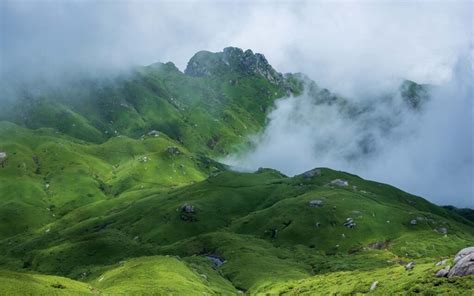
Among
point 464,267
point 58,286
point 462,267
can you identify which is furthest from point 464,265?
point 58,286

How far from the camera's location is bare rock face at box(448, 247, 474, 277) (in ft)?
344

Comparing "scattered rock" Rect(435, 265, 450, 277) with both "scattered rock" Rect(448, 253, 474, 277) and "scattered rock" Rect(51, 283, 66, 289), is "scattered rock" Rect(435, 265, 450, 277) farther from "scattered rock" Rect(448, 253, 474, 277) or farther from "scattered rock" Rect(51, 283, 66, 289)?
"scattered rock" Rect(51, 283, 66, 289)

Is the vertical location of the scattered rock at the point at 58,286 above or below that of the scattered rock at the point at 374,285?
above

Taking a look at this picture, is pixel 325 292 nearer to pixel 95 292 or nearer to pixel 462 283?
pixel 462 283

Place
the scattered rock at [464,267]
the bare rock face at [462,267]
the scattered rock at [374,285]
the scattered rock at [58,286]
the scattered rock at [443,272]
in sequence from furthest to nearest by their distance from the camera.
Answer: the scattered rock at [58,286] < the scattered rock at [374,285] < the scattered rock at [443,272] < the bare rock face at [462,267] < the scattered rock at [464,267]

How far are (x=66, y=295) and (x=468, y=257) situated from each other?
110787mm

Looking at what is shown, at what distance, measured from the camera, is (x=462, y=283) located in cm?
10062

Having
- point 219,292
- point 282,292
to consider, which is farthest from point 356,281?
point 219,292

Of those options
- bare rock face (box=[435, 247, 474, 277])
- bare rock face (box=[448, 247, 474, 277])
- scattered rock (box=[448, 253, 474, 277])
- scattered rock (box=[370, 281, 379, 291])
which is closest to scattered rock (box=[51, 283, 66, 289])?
scattered rock (box=[370, 281, 379, 291])

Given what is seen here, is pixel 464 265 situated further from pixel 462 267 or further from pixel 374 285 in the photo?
pixel 374 285

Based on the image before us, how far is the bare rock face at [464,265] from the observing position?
10475 centimetres

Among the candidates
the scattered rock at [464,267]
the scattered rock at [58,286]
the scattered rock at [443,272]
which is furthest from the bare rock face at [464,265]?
the scattered rock at [58,286]

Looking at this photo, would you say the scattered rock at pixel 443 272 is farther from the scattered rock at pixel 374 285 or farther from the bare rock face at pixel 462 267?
the scattered rock at pixel 374 285

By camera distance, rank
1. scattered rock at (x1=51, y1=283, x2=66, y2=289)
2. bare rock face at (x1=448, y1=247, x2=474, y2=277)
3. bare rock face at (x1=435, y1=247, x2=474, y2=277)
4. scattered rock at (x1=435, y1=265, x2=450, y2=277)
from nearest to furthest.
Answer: bare rock face at (x1=448, y1=247, x2=474, y2=277) < bare rock face at (x1=435, y1=247, x2=474, y2=277) < scattered rock at (x1=435, y1=265, x2=450, y2=277) < scattered rock at (x1=51, y1=283, x2=66, y2=289)
